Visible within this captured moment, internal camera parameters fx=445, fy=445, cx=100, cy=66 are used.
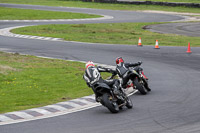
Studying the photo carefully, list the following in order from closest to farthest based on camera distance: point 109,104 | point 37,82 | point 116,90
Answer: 1. point 109,104
2. point 116,90
3. point 37,82

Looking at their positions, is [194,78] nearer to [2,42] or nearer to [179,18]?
[2,42]

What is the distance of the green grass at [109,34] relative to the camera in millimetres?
34219

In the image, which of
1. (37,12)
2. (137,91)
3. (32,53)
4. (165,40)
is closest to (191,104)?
(137,91)

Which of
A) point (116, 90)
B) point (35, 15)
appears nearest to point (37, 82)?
point (116, 90)

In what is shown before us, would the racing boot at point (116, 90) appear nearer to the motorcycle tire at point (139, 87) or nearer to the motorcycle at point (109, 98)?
the motorcycle at point (109, 98)

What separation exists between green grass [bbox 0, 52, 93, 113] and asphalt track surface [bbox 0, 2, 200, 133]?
2.17 meters

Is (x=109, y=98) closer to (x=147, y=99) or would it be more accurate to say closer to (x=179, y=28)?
(x=147, y=99)

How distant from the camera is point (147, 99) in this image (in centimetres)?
1559

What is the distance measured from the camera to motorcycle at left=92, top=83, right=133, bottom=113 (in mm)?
13422

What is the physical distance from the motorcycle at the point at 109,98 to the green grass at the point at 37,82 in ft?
7.61

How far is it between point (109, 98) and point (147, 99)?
2.35 meters

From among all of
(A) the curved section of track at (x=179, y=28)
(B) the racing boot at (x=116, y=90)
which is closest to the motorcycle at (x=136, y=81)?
(B) the racing boot at (x=116, y=90)

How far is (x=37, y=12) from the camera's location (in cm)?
6138

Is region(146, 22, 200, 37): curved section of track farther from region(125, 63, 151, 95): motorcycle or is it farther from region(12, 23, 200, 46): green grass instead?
region(125, 63, 151, 95): motorcycle
